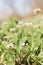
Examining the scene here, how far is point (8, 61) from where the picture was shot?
12.7 ft

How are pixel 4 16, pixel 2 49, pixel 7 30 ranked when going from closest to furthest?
pixel 2 49, pixel 7 30, pixel 4 16

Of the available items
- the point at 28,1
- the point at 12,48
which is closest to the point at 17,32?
the point at 12,48

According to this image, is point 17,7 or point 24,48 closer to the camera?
point 24,48

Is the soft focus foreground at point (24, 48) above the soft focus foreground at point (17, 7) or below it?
below

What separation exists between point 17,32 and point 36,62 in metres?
1.06

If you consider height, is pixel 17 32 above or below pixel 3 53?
above

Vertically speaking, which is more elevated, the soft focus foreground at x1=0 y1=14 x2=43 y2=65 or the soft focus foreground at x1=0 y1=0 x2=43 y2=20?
the soft focus foreground at x1=0 y1=0 x2=43 y2=20

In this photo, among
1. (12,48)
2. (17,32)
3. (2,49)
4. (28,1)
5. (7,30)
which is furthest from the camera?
(28,1)

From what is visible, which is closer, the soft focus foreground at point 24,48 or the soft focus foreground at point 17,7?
the soft focus foreground at point 24,48

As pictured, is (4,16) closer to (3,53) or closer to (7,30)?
(7,30)

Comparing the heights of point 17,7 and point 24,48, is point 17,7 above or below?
above

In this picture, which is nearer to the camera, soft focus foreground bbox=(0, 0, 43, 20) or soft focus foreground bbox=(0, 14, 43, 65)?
soft focus foreground bbox=(0, 14, 43, 65)

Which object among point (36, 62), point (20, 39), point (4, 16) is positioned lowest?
point (36, 62)

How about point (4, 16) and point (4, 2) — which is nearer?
point (4, 16)
